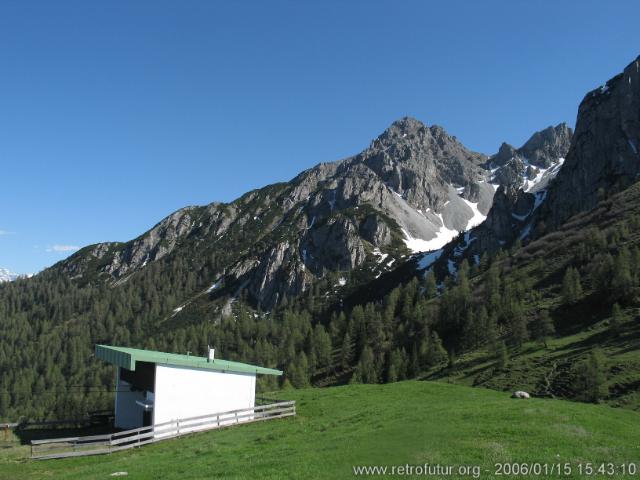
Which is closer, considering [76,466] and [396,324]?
[76,466]

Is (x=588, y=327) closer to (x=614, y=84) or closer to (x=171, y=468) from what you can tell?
(x=171, y=468)

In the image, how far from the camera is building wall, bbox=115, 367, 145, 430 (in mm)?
35875

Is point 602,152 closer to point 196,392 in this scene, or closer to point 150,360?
point 196,392

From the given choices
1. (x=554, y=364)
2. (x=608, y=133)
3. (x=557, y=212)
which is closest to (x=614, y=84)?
(x=608, y=133)

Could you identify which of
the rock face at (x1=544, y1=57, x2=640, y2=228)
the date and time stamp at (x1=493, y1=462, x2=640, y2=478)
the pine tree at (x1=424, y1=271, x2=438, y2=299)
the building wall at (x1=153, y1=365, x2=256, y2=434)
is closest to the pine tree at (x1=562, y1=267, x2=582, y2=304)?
the pine tree at (x1=424, y1=271, x2=438, y2=299)

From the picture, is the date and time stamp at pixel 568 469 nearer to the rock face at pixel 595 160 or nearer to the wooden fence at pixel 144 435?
the wooden fence at pixel 144 435

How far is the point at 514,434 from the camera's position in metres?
18.8

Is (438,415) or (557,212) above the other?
(557,212)

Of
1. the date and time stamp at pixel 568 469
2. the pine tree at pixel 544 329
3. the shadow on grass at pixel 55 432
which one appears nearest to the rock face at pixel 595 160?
the pine tree at pixel 544 329

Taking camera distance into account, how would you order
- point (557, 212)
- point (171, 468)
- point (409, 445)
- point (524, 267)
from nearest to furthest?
point (409, 445), point (171, 468), point (524, 267), point (557, 212)

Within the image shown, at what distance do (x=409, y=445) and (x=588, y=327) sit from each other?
70.8 meters

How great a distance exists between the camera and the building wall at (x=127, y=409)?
3588 cm

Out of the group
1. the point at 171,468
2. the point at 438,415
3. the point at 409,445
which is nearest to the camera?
the point at 409,445

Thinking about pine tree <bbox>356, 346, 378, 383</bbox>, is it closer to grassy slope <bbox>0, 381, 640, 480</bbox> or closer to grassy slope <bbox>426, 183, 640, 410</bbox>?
grassy slope <bbox>426, 183, 640, 410</bbox>
